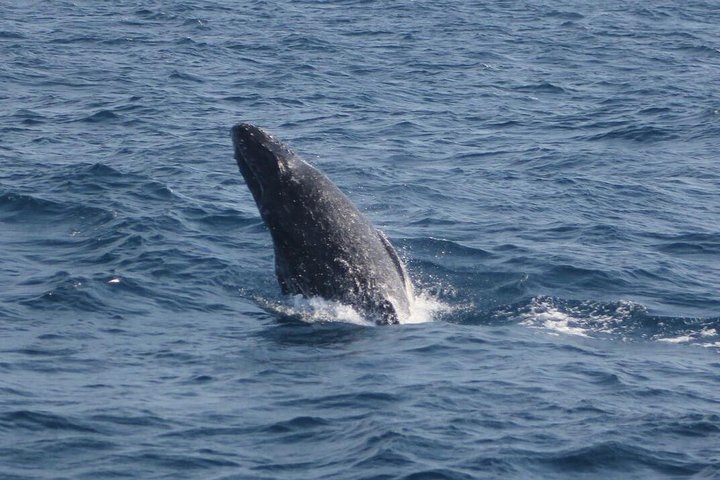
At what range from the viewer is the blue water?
52.1 feet

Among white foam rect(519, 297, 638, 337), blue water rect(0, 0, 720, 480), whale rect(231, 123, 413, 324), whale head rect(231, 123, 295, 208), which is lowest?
white foam rect(519, 297, 638, 337)

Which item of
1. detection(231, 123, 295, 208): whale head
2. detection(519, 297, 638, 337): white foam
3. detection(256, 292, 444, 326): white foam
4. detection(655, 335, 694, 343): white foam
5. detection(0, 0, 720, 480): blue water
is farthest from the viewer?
detection(519, 297, 638, 337): white foam

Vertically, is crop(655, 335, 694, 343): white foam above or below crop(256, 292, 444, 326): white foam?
below

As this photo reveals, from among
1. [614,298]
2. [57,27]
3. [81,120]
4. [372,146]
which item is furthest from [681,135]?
[57,27]

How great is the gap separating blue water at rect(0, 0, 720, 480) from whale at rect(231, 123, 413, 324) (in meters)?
0.43

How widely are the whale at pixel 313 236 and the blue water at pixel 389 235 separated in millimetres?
430

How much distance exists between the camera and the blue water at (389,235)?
15.9 m

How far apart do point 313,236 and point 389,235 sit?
6.02m

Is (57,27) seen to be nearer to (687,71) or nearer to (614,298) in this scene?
(687,71)

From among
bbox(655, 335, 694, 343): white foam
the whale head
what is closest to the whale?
the whale head

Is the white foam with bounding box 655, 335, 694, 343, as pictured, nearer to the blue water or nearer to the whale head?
the blue water

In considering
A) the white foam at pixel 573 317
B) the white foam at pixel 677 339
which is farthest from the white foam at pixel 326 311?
the white foam at pixel 677 339

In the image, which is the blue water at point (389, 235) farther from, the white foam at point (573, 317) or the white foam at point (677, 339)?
the white foam at point (677, 339)

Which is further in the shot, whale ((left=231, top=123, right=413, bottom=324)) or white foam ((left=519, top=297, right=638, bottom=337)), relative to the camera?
white foam ((left=519, top=297, right=638, bottom=337))
